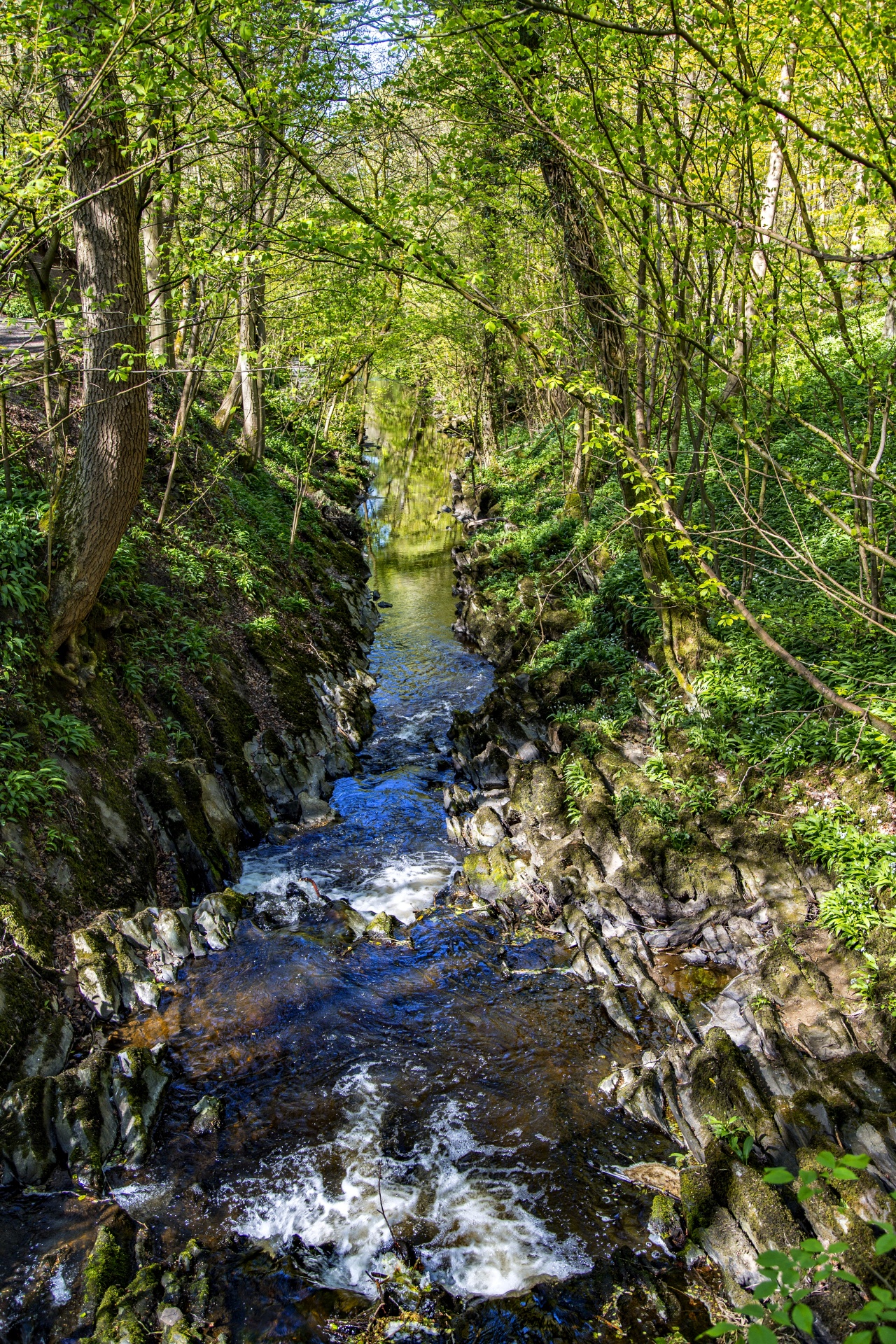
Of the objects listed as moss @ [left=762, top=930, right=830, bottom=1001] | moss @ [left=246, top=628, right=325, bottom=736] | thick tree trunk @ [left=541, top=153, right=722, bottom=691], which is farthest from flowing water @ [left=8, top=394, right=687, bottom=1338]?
thick tree trunk @ [left=541, top=153, right=722, bottom=691]

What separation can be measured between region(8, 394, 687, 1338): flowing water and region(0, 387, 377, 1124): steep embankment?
2.53ft

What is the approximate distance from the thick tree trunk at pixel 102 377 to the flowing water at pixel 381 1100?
3847 mm

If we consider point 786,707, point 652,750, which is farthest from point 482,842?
point 786,707

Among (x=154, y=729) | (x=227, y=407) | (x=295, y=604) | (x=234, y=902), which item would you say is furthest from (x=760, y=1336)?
(x=227, y=407)

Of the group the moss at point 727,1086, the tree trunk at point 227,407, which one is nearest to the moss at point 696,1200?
the moss at point 727,1086

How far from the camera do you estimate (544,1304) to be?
14.0 ft

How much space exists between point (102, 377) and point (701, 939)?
26.5 feet

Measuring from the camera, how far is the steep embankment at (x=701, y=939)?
4574 millimetres

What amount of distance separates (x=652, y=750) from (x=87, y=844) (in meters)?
6.44

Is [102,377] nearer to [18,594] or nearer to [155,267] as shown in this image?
[18,594]

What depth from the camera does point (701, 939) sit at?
712cm

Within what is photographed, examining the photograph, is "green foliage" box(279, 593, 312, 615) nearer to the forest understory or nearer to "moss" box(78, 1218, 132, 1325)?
the forest understory

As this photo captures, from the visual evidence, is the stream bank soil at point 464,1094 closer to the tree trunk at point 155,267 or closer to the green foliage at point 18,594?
the green foliage at point 18,594

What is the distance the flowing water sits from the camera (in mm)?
4578
